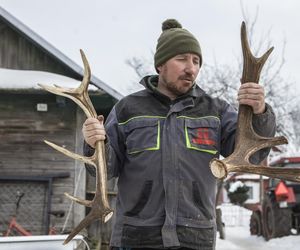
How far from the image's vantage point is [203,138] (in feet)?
7.35

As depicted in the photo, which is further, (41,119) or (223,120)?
(41,119)

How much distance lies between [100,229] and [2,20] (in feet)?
14.0

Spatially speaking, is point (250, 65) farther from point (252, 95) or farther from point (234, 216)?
point (234, 216)

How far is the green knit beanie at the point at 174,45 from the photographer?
2410 millimetres

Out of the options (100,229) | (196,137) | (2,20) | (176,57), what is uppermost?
(2,20)

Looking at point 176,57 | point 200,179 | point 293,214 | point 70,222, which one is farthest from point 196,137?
point 293,214

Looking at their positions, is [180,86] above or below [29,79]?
below

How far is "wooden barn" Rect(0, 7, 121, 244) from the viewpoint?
30.5 feet

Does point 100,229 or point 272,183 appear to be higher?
point 272,183

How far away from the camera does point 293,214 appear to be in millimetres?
10641

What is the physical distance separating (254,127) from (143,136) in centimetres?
45

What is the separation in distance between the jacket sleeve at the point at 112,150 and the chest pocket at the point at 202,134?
32 centimetres

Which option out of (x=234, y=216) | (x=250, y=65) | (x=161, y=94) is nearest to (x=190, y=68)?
(x=161, y=94)

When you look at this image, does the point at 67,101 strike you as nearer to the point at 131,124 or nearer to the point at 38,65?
the point at 38,65
